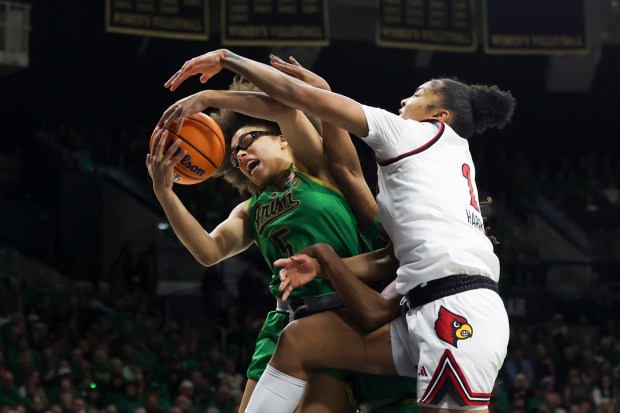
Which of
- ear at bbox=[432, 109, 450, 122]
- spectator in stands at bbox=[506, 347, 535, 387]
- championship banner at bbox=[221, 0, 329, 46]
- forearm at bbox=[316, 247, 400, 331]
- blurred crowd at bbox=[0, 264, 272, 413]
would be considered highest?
championship banner at bbox=[221, 0, 329, 46]

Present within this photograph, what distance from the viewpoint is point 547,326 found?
13.1m

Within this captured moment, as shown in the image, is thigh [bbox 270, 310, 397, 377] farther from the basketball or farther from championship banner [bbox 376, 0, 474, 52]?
championship banner [bbox 376, 0, 474, 52]

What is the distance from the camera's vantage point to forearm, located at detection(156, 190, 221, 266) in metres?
3.90

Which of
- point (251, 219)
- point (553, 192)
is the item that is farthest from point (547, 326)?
point (251, 219)

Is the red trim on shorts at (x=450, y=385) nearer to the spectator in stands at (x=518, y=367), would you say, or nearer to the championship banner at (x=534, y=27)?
the spectator in stands at (x=518, y=367)

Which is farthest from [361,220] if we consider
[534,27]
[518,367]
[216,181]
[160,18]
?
[216,181]

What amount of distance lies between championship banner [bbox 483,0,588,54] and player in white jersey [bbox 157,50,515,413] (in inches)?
349

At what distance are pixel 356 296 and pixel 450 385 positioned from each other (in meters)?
0.48

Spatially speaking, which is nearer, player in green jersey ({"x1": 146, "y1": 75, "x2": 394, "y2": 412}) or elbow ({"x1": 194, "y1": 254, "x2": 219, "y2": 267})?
player in green jersey ({"x1": 146, "y1": 75, "x2": 394, "y2": 412})

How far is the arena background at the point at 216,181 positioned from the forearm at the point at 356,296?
30.7ft

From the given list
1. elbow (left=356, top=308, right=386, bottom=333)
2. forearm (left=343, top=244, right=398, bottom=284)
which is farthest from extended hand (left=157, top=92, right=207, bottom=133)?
elbow (left=356, top=308, right=386, bottom=333)

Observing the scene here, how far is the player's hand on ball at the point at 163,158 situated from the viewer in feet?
12.1

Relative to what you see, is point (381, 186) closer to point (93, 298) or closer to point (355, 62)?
point (93, 298)

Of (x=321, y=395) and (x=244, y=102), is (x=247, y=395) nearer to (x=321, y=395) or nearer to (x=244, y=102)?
(x=321, y=395)
